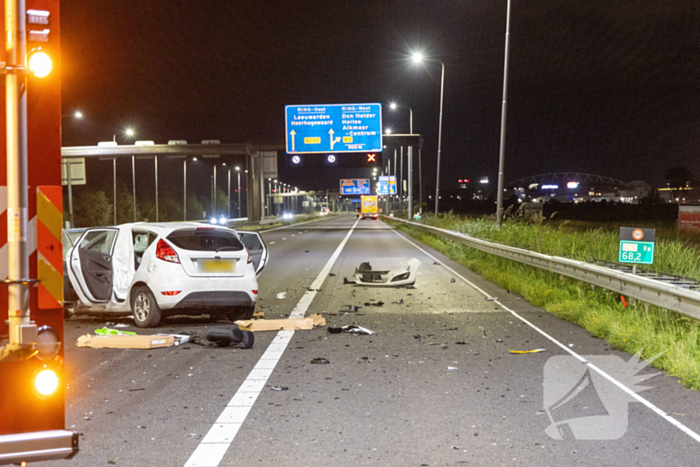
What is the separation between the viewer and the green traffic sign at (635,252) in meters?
9.32

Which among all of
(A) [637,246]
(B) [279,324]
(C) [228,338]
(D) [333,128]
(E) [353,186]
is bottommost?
(B) [279,324]

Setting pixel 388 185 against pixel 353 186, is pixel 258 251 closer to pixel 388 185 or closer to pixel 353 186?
pixel 388 185

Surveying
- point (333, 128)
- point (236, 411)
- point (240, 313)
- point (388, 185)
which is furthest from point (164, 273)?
point (388, 185)

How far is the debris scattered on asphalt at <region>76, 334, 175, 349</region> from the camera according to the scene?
26.8 feet

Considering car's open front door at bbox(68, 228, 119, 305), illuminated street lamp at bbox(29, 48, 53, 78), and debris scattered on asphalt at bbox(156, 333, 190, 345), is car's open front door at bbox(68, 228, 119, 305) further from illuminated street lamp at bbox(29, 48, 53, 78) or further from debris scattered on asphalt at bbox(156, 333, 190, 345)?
illuminated street lamp at bbox(29, 48, 53, 78)

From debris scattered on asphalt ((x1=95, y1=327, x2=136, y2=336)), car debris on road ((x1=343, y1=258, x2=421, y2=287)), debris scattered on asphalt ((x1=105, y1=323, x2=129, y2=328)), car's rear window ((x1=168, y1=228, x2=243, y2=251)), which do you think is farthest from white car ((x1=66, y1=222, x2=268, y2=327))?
car debris on road ((x1=343, y1=258, x2=421, y2=287))

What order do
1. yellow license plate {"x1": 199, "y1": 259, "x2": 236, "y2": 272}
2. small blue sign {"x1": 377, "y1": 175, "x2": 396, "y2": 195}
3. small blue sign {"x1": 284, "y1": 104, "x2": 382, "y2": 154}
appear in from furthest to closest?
small blue sign {"x1": 377, "y1": 175, "x2": 396, "y2": 195}
small blue sign {"x1": 284, "y1": 104, "x2": 382, "y2": 154}
yellow license plate {"x1": 199, "y1": 259, "x2": 236, "y2": 272}

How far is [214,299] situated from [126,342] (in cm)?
141

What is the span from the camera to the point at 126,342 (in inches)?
324

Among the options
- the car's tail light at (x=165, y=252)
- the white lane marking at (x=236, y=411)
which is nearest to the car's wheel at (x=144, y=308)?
the car's tail light at (x=165, y=252)

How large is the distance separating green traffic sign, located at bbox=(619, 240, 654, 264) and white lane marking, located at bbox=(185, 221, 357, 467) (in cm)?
A: 478

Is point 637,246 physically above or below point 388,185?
below

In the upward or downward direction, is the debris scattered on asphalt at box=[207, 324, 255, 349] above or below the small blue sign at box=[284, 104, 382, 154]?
below

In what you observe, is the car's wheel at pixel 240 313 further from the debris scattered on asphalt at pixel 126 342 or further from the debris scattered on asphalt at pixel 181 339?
the debris scattered on asphalt at pixel 126 342
